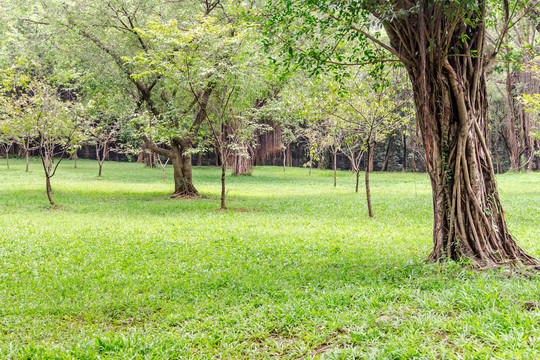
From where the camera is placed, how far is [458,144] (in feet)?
17.9

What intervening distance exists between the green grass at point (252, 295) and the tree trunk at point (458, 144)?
56 centimetres

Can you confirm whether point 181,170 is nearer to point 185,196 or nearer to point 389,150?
point 185,196

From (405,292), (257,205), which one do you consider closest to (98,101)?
(257,205)

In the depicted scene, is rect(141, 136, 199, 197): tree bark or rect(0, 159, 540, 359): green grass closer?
rect(0, 159, 540, 359): green grass

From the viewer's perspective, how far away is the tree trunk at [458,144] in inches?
213

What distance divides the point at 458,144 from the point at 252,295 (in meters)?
3.54

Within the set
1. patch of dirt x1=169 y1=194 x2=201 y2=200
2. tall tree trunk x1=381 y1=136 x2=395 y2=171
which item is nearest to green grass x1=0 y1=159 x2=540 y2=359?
patch of dirt x1=169 y1=194 x2=201 y2=200

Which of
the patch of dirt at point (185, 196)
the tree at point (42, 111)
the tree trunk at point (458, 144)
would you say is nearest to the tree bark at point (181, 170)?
the patch of dirt at point (185, 196)

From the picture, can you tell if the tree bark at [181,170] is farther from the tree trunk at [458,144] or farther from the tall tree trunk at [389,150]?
the tall tree trunk at [389,150]

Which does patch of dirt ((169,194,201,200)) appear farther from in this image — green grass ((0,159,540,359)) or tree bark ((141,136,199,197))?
green grass ((0,159,540,359))

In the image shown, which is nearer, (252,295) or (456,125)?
(252,295)

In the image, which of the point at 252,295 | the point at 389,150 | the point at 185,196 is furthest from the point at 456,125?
the point at 389,150

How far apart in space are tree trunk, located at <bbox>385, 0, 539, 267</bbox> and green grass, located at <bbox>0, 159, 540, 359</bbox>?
1.85 feet

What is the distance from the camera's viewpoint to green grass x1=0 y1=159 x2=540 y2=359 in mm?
3572
